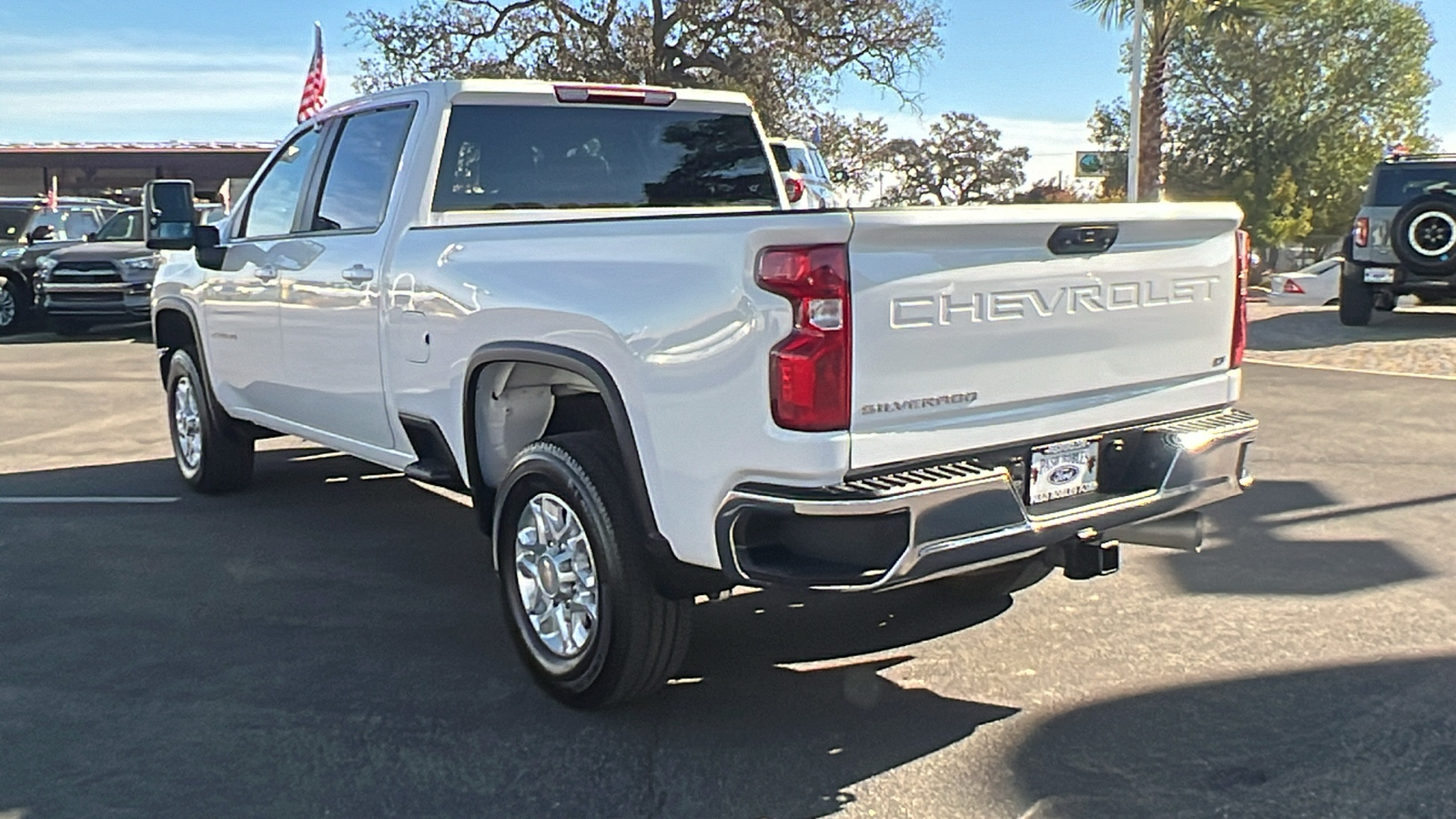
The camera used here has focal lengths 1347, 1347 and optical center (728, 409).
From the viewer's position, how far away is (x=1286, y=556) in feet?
19.2

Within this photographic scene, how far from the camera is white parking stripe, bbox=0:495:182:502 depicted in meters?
7.22

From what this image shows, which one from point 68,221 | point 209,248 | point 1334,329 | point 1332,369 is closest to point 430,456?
point 209,248

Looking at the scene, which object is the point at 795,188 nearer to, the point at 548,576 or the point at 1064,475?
the point at 548,576

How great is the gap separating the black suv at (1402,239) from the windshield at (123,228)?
15.3 metres

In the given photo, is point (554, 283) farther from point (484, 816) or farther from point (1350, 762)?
point (1350, 762)

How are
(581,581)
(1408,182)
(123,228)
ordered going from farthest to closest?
(123,228) → (1408,182) → (581,581)

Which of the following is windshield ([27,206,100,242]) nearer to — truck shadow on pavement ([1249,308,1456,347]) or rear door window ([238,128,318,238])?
rear door window ([238,128,318,238])

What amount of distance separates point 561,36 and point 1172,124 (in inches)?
822

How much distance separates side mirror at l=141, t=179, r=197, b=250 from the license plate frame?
4.49 m

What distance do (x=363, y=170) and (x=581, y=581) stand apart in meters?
2.36

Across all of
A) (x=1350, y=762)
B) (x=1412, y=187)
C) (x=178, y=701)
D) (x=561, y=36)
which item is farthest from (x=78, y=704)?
(x=561, y=36)

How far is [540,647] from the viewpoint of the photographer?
430 centimetres

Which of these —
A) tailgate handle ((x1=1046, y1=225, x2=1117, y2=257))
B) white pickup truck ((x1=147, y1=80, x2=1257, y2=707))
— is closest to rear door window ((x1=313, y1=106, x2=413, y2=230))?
white pickup truck ((x1=147, y1=80, x2=1257, y2=707))

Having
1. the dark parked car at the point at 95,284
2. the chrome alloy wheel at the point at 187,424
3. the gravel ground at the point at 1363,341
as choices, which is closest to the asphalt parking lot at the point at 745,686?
the chrome alloy wheel at the point at 187,424
